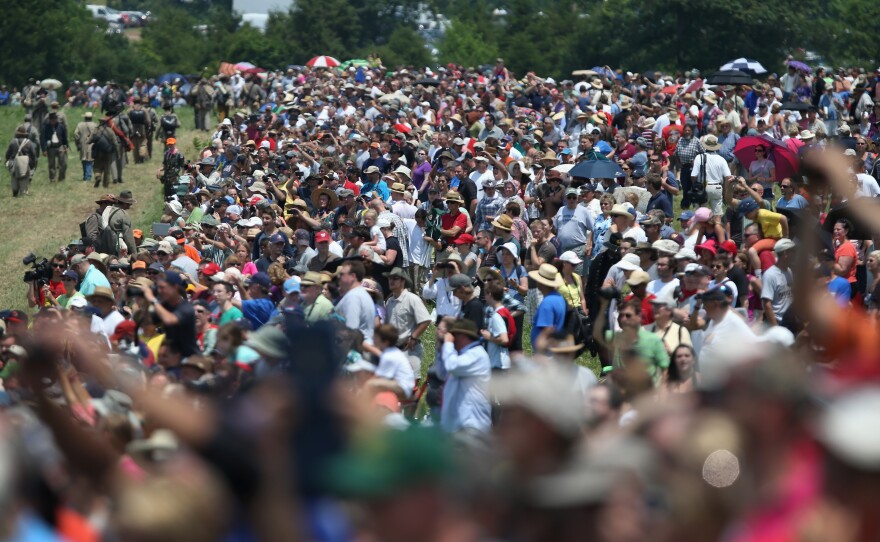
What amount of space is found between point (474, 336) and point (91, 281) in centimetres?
580

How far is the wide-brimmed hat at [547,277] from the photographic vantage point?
39.4 feet

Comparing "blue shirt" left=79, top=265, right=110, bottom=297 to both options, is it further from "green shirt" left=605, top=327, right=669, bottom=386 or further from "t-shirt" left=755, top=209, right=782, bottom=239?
"green shirt" left=605, top=327, right=669, bottom=386

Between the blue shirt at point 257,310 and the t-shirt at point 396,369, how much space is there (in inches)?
83.3

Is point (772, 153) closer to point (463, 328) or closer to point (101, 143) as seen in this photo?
point (463, 328)

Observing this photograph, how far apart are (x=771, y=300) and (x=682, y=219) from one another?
125 inches

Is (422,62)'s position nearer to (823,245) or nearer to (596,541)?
(823,245)

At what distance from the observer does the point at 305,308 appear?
1194 centimetres

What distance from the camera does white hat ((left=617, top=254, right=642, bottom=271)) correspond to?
1280 centimetres

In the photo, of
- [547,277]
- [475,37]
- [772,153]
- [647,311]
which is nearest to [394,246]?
[547,277]

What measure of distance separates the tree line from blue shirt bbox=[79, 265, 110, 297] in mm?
36920

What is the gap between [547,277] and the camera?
1212cm

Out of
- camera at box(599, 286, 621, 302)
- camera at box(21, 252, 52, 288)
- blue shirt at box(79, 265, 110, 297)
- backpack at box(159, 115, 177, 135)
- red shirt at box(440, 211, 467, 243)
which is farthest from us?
backpack at box(159, 115, 177, 135)

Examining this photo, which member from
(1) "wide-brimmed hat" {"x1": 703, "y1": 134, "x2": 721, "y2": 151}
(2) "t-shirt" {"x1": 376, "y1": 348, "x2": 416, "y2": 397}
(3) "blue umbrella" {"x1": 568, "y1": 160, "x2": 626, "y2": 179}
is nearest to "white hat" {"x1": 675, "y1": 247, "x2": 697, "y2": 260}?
(2) "t-shirt" {"x1": 376, "y1": 348, "x2": 416, "y2": 397}

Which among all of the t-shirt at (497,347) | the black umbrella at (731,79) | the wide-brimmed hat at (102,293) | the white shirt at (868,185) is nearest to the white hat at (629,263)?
the t-shirt at (497,347)
